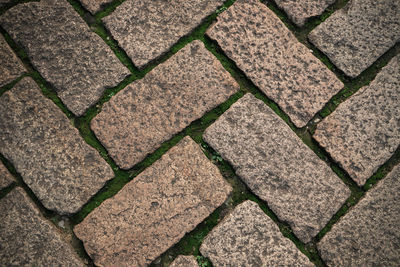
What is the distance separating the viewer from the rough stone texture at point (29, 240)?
1.59m

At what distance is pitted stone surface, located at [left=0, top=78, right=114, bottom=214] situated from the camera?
1.65 metres

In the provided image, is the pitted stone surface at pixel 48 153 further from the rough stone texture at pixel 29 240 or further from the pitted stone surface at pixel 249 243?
the pitted stone surface at pixel 249 243

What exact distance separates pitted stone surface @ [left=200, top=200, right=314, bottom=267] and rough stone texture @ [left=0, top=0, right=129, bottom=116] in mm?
1022

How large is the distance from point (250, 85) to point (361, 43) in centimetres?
73

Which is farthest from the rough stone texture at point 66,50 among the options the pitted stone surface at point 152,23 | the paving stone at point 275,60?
the paving stone at point 275,60

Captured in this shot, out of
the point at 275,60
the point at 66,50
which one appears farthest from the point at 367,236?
the point at 66,50

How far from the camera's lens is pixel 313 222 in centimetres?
167

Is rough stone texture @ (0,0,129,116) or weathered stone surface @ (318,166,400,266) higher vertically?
rough stone texture @ (0,0,129,116)

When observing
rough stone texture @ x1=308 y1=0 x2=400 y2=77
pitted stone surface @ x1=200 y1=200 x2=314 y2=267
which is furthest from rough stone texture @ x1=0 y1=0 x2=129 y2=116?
rough stone texture @ x1=308 y1=0 x2=400 y2=77

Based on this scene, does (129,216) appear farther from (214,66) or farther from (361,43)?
(361,43)

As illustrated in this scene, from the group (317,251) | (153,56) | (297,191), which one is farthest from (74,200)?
(317,251)

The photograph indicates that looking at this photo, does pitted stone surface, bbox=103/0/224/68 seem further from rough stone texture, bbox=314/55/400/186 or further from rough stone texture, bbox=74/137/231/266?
rough stone texture, bbox=314/55/400/186

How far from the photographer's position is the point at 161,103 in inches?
68.5

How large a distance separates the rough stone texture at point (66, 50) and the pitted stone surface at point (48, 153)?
0.46 ft
